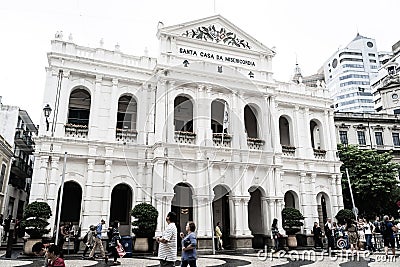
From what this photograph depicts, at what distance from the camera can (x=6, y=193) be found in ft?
90.5

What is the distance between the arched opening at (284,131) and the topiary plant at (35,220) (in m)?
17.5

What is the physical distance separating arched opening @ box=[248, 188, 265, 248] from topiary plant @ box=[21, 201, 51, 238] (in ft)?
38.6

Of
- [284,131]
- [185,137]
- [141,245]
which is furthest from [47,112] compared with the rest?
[284,131]

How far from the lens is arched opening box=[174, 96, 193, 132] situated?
22.5 m

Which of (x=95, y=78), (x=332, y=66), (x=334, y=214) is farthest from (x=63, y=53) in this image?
(x=332, y=66)

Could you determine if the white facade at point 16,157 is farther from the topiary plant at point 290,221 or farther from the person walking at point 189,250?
the person walking at point 189,250

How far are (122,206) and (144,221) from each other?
422cm

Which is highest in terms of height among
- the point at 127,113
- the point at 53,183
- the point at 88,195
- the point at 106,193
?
the point at 127,113

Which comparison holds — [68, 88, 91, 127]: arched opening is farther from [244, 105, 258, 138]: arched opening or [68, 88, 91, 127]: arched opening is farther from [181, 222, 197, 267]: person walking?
[181, 222, 197, 267]: person walking

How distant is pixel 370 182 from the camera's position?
29.6m

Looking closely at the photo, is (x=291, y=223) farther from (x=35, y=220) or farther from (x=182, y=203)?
(x=35, y=220)

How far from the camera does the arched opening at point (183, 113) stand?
22495mm

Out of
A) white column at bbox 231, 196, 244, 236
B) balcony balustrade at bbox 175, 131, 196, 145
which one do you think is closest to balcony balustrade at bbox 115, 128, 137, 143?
balcony balustrade at bbox 175, 131, 196, 145

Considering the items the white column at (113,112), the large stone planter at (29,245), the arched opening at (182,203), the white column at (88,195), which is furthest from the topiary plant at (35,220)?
the arched opening at (182,203)
